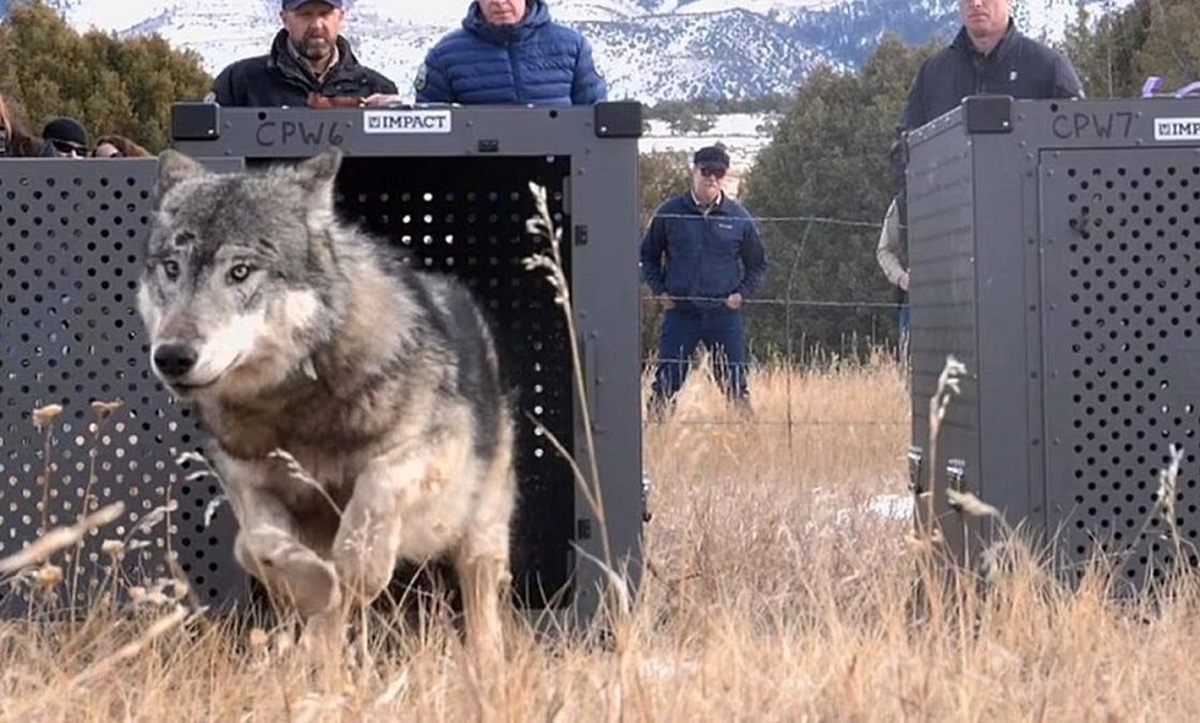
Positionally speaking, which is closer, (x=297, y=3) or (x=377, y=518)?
(x=377, y=518)

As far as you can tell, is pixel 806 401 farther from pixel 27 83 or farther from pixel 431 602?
pixel 27 83

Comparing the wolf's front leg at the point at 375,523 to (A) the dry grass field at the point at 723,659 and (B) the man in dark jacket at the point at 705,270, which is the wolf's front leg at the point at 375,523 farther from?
(B) the man in dark jacket at the point at 705,270

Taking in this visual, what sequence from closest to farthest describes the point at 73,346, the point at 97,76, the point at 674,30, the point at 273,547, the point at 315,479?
the point at 273,547, the point at 315,479, the point at 73,346, the point at 97,76, the point at 674,30

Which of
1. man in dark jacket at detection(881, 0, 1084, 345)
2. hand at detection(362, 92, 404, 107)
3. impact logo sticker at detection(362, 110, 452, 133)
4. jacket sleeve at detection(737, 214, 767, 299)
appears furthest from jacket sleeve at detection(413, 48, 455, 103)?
jacket sleeve at detection(737, 214, 767, 299)

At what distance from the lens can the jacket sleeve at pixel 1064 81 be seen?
246 inches

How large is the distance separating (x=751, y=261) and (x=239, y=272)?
7189 mm

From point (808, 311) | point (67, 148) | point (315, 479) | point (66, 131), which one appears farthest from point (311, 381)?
point (808, 311)

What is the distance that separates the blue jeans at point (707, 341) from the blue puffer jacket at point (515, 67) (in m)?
4.71

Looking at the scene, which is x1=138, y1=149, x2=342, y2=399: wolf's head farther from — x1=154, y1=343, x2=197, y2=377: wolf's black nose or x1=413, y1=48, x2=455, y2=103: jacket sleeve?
x1=413, y1=48, x2=455, y2=103: jacket sleeve

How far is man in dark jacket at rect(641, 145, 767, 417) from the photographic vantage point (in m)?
11.1

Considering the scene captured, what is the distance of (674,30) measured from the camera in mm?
76375

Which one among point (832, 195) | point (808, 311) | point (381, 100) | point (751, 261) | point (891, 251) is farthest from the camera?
point (832, 195)

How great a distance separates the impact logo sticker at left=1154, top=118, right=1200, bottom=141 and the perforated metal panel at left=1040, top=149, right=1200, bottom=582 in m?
0.04

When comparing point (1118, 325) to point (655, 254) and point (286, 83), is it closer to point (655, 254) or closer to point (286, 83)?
point (286, 83)
